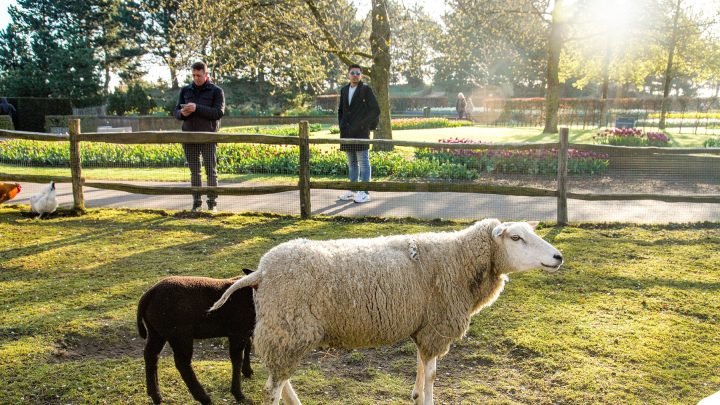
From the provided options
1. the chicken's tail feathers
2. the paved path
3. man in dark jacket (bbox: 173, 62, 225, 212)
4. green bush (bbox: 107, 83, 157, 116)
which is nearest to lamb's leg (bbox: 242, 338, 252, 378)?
the chicken's tail feathers

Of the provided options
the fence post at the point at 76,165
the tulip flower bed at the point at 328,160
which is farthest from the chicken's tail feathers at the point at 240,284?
the tulip flower bed at the point at 328,160

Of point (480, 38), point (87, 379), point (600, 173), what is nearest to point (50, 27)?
point (480, 38)

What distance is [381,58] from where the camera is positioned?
1530cm

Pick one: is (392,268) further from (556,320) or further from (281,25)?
(281,25)

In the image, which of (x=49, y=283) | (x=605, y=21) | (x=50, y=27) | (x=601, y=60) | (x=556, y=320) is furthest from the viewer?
(x=50, y=27)

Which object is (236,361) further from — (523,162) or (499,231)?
(523,162)

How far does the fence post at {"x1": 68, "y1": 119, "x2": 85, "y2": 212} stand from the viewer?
8.75 metres

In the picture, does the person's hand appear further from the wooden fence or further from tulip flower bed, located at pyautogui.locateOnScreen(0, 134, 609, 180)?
tulip flower bed, located at pyautogui.locateOnScreen(0, 134, 609, 180)

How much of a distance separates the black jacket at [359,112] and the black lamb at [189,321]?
5925 millimetres

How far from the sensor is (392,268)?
3406mm

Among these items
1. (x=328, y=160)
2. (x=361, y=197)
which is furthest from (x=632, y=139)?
(x=361, y=197)

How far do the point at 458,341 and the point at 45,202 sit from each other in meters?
7.10

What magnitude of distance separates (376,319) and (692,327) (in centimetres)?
304

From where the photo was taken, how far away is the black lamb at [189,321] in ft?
11.0
